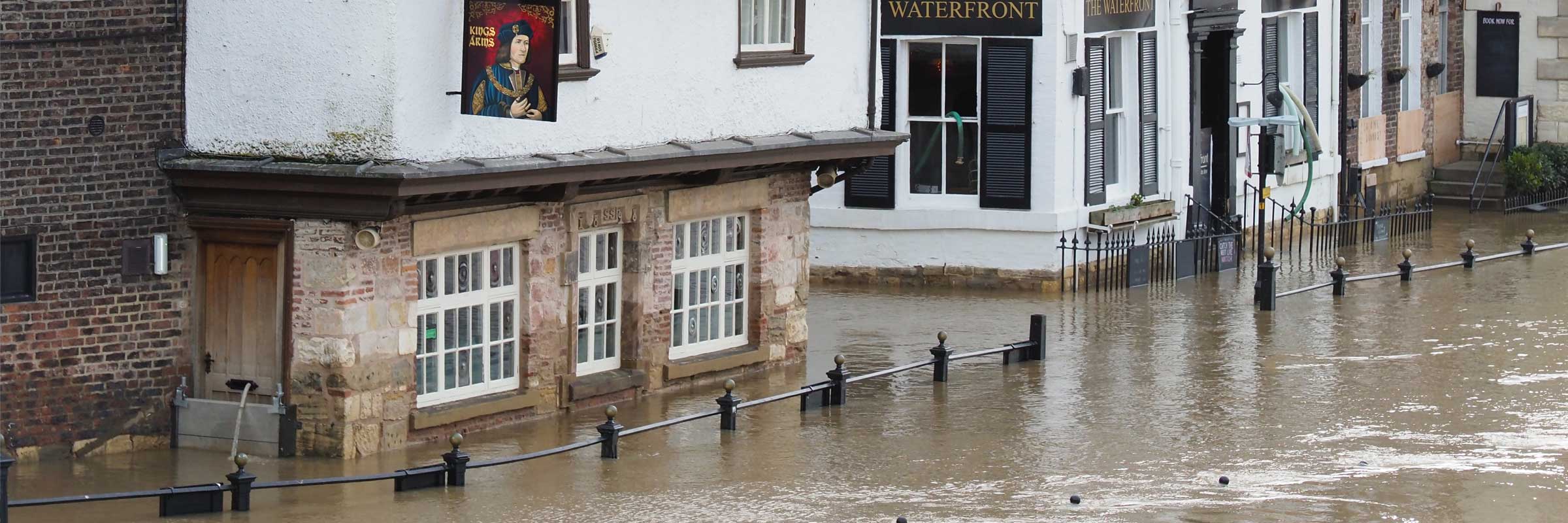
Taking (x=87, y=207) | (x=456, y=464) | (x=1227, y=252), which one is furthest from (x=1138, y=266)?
(x=87, y=207)

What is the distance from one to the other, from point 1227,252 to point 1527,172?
385 inches

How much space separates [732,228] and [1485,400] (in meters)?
6.78

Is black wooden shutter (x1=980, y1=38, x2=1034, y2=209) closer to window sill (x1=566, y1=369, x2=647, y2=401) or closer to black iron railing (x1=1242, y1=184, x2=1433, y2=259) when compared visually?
black iron railing (x1=1242, y1=184, x2=1433, y2=259)

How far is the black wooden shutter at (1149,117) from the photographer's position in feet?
98.1

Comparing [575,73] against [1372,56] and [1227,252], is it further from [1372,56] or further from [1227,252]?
[1372,56]

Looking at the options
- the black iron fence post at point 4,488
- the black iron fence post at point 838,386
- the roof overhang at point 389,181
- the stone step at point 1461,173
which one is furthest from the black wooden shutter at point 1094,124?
the black iron fence post at point 4,488

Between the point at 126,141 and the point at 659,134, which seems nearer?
the point at 126,141

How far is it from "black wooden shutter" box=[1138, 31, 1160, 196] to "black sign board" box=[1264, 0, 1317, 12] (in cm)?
314

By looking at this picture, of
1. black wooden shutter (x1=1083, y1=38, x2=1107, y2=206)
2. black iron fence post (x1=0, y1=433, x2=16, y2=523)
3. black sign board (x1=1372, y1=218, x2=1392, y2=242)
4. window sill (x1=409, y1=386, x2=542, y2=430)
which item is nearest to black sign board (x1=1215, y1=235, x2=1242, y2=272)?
black wooden shutter (x1=1083, y1=38, x2=1107, y2=206)

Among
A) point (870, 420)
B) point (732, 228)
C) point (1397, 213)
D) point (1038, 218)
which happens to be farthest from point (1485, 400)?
point (1397, 213)

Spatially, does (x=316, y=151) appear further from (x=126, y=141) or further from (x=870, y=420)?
(x=870, y=420)

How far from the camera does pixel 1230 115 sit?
105 feet

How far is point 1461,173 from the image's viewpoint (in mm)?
38594

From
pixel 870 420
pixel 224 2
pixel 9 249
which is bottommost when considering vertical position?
pixel 870 420
